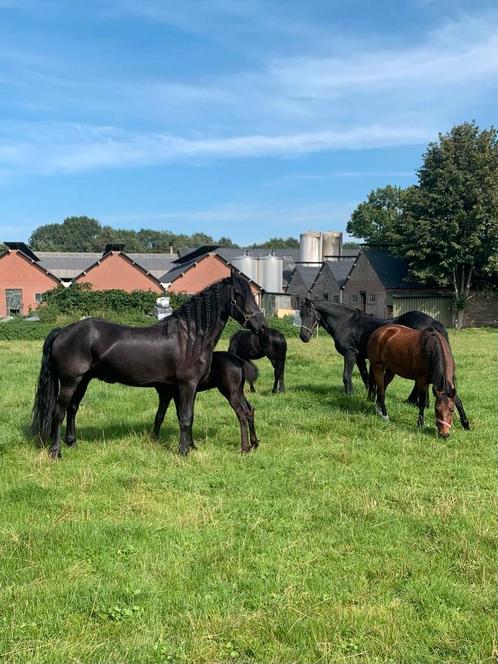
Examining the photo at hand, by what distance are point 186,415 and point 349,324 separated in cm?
550

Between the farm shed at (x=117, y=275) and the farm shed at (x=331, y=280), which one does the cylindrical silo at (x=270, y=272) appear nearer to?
the farm shed at (x=331, y=280)

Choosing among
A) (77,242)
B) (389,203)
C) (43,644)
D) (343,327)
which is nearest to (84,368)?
(43,644)

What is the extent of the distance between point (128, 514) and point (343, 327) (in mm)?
7492

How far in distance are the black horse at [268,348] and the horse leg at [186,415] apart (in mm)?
4234

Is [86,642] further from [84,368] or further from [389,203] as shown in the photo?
[389,203]

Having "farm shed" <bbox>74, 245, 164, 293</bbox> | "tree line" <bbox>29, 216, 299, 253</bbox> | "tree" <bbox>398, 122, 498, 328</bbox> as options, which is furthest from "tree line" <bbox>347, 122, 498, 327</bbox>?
"tree line" <bbox>29, 216, 299, 253</bbox>

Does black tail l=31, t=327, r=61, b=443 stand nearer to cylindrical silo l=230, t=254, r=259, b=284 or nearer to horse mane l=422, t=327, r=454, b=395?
horse mane l=422, t=327, r=454, b=395

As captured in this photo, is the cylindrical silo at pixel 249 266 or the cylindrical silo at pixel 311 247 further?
the cylindrical silo at pixel 311 247

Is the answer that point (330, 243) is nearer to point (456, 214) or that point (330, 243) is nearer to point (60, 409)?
point (456, 214)

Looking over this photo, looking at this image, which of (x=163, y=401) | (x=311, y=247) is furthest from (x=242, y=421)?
(x=311, y=247)

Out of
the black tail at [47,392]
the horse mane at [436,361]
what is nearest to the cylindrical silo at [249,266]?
the horse mane at [436,361]

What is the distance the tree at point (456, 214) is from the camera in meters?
34.3

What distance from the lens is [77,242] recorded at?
147250mm

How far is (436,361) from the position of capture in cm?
788
